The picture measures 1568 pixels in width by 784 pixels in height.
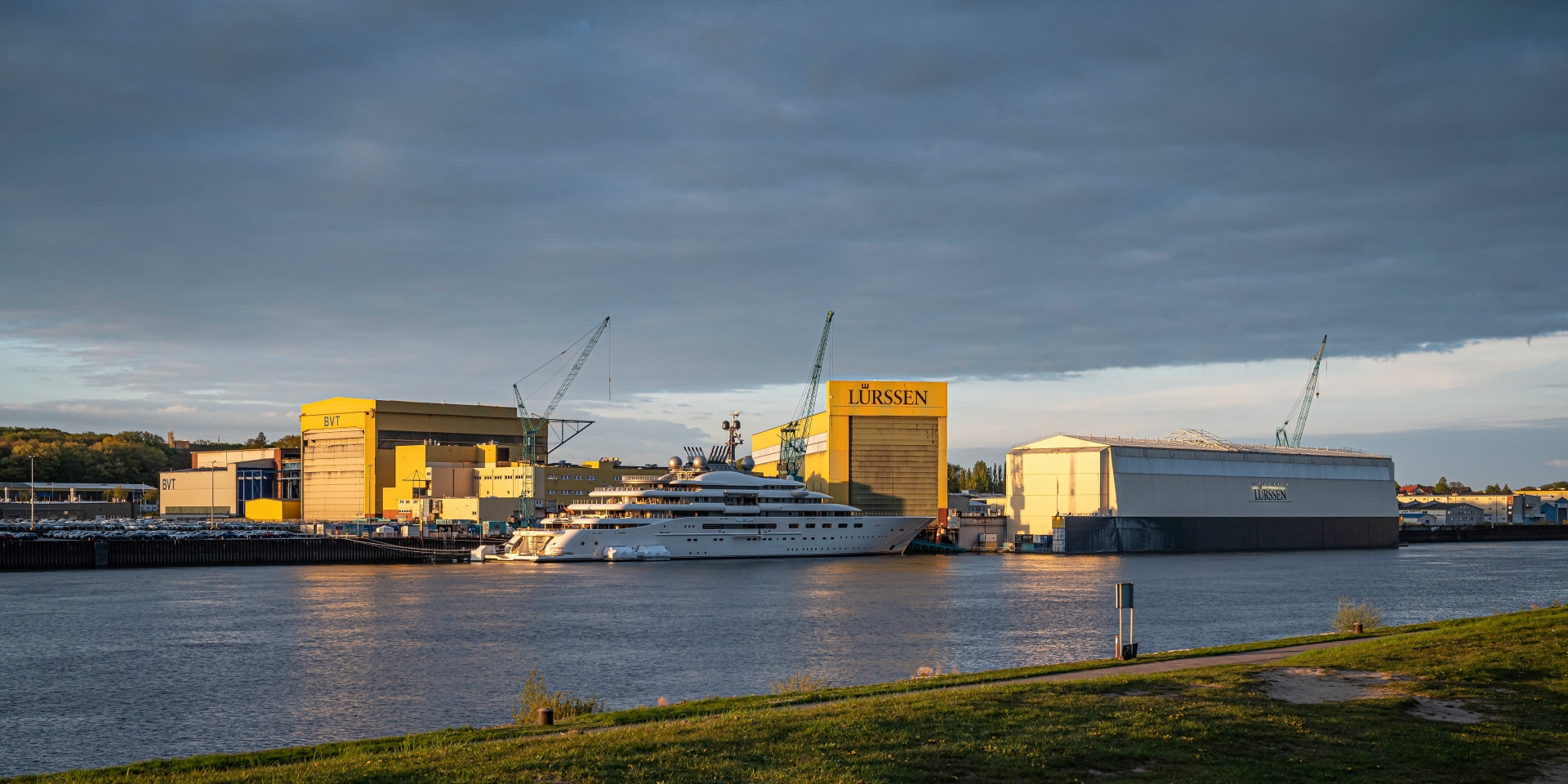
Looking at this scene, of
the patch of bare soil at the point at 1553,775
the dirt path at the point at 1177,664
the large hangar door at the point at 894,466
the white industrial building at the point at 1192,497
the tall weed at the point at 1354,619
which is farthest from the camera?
the large hangar door at the point at 894,466

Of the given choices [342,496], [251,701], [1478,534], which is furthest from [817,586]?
[1478,534]

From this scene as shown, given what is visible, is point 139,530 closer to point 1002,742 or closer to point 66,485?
point 66,485

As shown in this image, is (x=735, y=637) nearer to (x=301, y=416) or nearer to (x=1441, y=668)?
(x=1441, y=668)

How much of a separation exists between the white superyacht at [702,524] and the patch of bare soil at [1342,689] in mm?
74890

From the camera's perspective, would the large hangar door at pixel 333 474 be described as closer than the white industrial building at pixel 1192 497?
No

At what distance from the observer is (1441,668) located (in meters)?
18.7

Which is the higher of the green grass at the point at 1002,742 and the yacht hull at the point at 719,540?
the green grass at the point at 1002,742

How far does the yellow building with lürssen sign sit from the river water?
47509 mm

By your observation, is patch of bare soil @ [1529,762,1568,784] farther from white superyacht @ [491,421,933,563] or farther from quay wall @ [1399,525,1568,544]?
quay wall @ [1399,525,1568,544]

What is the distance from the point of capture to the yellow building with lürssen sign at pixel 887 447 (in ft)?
431

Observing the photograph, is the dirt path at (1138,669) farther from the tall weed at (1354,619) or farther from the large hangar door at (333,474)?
the large hangar door at (333,474)

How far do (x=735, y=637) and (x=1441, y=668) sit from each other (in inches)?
1002

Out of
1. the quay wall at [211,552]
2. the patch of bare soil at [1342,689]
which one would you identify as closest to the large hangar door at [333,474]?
the quay wall at [211,552]

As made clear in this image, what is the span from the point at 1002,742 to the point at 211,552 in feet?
314
